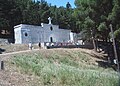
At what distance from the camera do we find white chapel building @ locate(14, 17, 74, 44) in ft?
198

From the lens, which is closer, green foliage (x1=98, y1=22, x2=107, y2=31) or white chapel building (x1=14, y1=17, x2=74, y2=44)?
green foliage (x1=98, y1=22, x2=107, y2=31)

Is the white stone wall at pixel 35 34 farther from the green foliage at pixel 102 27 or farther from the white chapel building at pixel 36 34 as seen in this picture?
the green foliage at pixel 102 27

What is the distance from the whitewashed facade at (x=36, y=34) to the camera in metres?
60.5

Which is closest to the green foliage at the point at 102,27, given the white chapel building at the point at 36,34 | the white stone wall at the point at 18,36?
the white chapel building at the point at 36,34

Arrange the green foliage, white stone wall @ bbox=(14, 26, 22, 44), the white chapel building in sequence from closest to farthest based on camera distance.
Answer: the green foliage < the white chapel building < white stone wall @ bbox=(14, 26, 22, 44)

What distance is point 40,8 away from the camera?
3612 inches

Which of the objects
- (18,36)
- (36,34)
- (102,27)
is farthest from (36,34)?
(102,27)

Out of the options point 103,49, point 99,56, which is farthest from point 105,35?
point 103,49

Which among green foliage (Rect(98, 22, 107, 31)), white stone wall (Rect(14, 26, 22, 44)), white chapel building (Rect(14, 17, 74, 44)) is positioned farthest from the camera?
white stone wall (Rect(14, 26, 22, 44))

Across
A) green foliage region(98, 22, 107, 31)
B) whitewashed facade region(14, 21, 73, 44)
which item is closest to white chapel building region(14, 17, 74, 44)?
whitewashed facade region(14, 21, 73, 44)

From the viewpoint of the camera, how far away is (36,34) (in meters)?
62.1

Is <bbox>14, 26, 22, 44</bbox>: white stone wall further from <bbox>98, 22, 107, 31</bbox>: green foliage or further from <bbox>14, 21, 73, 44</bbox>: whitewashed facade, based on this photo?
<bbox>98, 22, 107, 31</bbox>: green foliage

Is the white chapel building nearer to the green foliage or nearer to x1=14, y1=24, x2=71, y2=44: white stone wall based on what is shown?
x1=14, y1=24, x2=71, y2=44: white stone wall

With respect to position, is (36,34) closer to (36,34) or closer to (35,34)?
(36,34)
